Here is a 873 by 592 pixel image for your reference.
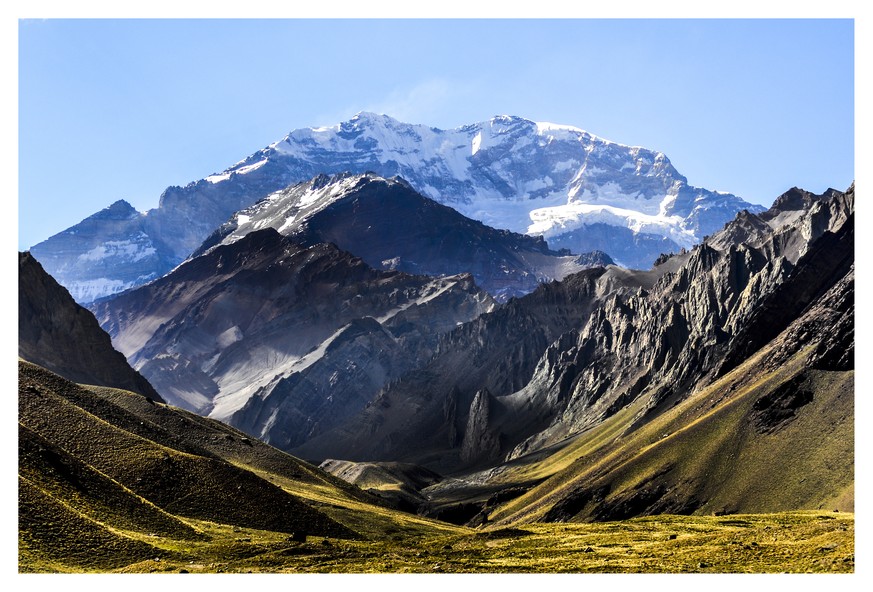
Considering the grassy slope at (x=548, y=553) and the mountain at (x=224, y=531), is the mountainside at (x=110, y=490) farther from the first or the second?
the grassy slope at (x=548, y=553)

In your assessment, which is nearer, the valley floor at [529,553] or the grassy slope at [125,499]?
the valley floor at [529,553]

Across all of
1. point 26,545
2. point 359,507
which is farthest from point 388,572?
point 359,507

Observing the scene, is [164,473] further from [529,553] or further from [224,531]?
[529,553]

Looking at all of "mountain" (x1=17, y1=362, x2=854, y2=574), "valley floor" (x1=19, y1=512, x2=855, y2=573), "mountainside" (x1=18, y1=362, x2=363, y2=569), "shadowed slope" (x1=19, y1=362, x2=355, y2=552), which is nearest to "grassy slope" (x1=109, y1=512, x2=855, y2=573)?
"valley floor" (x1=19, y1=512, x2=855, y2=573)

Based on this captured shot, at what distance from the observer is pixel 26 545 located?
308 feet

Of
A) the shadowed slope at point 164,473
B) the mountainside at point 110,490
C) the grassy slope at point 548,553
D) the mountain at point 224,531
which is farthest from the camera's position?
the shadowed slope at point 164,473

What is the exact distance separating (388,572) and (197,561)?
19745 millimetres

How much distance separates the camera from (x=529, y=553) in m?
116

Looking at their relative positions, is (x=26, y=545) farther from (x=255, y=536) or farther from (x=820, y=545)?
(x=820, y=545)

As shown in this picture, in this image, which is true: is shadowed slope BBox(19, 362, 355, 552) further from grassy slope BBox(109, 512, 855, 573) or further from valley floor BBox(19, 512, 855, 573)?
grassy slope BBox(109, 512, 855, 573)

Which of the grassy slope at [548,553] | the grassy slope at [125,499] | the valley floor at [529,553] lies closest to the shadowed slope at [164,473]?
the grassy slope at [125,499]

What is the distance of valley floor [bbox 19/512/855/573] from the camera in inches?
3720

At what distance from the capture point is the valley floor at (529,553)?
94.5 m

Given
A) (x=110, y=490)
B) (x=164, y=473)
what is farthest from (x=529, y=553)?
(x=164, y=473)
